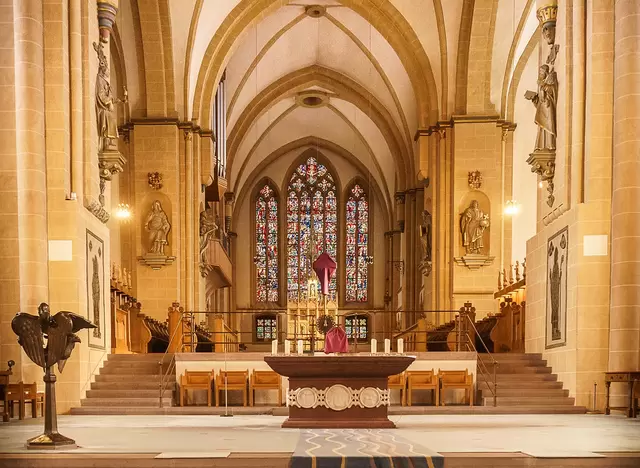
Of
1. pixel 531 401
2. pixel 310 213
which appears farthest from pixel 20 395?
pixel 310 213

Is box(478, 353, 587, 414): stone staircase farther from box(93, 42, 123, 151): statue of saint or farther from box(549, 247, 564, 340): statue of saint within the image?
box(93, 42, 123, 151): statue of saint

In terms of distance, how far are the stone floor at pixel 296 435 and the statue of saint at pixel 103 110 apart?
4555 mm

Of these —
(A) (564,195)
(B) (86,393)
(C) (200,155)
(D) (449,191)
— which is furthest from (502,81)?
(B) (86,393)

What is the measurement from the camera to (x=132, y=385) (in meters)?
14.2

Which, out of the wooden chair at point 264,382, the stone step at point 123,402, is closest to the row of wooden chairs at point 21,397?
the stone step at point 123,402

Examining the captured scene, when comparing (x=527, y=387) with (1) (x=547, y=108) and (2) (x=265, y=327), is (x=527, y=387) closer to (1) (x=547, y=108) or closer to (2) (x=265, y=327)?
(1) (x=547, y=108)

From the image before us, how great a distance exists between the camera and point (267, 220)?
38.9 metres

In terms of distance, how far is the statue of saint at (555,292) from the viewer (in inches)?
537

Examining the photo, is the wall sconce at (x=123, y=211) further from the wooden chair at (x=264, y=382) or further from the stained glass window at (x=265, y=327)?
the stained glass window at (x=265, y=327)

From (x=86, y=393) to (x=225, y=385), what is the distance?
204cm

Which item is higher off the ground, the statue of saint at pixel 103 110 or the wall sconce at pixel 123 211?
the statue of saint at pixel 103 110

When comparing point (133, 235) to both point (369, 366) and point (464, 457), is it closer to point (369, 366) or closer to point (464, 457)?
point (369, 366)

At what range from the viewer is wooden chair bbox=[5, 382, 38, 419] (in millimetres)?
10969

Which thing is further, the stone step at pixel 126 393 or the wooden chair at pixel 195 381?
the wooden chair at pixel 195 381
